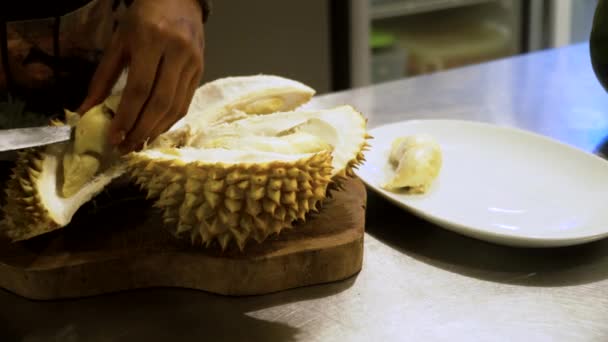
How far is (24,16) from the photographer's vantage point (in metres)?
0.79

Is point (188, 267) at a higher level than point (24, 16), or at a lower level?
lower

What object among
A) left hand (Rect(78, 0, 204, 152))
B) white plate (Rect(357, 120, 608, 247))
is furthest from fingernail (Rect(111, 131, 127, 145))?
white plate (Rect(357, 120, 608, 247))

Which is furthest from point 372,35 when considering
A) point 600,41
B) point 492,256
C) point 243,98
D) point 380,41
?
point 492,256

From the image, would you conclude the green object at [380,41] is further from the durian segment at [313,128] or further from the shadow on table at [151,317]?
the shadow on table at [151,317]

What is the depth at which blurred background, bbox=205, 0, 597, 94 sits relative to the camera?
5.77ft

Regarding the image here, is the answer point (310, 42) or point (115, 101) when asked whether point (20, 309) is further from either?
point (310, 42)

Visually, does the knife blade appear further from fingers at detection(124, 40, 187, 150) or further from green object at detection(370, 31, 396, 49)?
green object at detection(370, 31, 396, 49)

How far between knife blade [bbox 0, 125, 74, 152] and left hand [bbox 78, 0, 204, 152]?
4 cm

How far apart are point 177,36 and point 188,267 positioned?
0.21 meters

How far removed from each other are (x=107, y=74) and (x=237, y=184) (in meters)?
0.20

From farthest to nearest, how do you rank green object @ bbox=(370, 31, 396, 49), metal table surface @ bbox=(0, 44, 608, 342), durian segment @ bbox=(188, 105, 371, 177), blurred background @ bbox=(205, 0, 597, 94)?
green object @ bbox=(370, 31, 396, 49) → blurred background @ bbox=(205, 0, 597, 94) → durian segment @ bbox=(188, 105, 371, 177) → metal table surface @ bbox=(0, 44, 608, 342)

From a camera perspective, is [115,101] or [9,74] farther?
[9,74]

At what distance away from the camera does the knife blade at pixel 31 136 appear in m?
0.59

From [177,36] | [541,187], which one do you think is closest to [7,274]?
[177,36]
